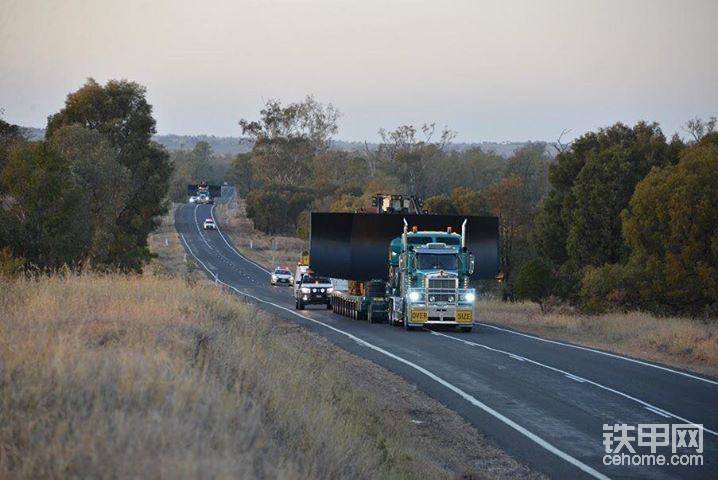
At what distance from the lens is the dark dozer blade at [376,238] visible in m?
38.9

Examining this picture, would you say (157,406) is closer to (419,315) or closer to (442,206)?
(419,315)

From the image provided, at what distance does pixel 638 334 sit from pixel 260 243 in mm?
90960

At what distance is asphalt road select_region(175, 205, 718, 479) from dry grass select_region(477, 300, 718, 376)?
1.52 metres

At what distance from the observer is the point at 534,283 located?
199ft

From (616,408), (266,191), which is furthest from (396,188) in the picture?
(616,408)

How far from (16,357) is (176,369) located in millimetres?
1429

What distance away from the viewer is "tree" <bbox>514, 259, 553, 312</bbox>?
2383 inches

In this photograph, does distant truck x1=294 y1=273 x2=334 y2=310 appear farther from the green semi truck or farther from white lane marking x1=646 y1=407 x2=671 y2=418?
white lane marking x1=646 y1=407 x2=671 y2=418

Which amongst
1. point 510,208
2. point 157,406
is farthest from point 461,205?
point 157,406

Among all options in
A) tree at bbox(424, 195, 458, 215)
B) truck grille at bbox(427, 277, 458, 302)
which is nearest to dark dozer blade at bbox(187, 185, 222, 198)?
tree at bbox(424, 195, 458, 215)

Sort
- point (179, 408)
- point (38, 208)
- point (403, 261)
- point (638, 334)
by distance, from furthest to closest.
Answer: point (38, 208) < point (403, 261) < point (638, 334) < point (179, 408)

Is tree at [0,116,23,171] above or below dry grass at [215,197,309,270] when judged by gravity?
above

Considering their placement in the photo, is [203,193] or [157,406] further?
[203,193]

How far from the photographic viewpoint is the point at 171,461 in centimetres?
708
